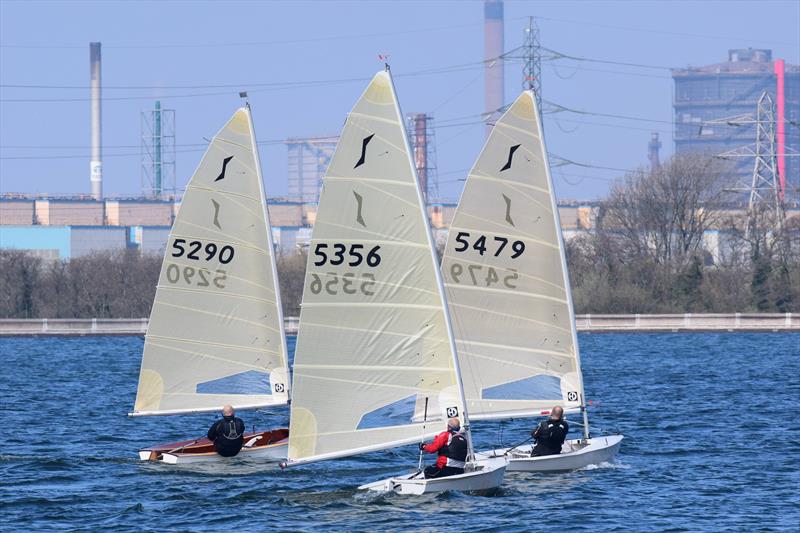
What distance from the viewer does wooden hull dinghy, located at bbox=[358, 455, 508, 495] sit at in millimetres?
25328

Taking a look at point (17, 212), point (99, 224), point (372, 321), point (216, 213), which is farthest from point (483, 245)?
point (17, 212)

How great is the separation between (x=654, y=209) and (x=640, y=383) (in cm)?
4909

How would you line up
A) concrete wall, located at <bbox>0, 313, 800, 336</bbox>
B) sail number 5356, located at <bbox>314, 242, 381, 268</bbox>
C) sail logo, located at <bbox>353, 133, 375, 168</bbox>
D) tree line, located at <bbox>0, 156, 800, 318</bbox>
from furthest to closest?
1. tree line, located at <bbox>0, 156, 800, 318</bbox>
2. concrete wall, located at <bbox>0, 313, 800, 336</bbox>
3. sail number 5356, located at <bbox>314, 242, 381, 268</bbox>
4. sail logo, located at <bbox>353, 133, 375, 168</bbox>

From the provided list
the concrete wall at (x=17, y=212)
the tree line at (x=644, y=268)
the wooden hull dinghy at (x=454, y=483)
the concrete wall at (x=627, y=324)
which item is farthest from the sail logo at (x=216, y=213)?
the concrete wall at (x=17, y=212)

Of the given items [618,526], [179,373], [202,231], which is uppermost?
[202,231]

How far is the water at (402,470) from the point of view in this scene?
82.6 ft

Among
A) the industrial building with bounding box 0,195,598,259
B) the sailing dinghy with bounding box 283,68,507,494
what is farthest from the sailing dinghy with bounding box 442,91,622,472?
the industrial building with bounding box 0,195,598,259

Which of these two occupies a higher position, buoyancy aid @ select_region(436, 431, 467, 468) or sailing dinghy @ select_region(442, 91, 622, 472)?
sailing dinghy @ select_region(442, 91, 622, 472)

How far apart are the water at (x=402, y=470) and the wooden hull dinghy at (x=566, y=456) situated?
0.68ft

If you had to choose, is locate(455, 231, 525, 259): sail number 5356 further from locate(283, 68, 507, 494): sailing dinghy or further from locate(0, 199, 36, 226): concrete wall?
locate(0, 199, 36, 226): concrete wall

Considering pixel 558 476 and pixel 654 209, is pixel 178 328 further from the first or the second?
pixel 654 209

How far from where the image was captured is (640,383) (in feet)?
187

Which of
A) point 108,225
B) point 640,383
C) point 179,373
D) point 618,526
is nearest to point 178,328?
point 179,373

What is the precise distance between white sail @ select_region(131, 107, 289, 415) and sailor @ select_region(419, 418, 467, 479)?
7.49 metres
